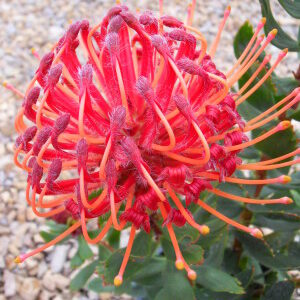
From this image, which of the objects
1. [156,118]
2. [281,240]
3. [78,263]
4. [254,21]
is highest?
[156,118]

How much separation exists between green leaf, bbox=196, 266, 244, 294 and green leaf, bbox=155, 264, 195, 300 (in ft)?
0.18

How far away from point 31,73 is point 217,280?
5.76 ft

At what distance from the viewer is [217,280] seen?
1.01 meters

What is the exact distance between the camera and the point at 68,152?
0.79 meters

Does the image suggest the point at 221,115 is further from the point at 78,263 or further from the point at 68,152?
the point at 78,263

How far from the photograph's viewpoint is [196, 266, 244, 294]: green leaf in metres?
0.96

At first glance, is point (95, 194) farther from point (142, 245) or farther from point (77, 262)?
point (77, 262)

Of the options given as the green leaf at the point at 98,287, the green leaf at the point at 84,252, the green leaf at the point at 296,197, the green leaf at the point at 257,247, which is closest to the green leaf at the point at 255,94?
the green leaf at the point at 296,197

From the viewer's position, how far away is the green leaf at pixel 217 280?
962 mm

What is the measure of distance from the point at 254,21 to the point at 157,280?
212cm

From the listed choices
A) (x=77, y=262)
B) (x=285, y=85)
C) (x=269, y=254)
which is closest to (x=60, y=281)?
(x=77, y=262)

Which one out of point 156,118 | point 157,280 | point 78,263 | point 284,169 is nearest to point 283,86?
point 284,169

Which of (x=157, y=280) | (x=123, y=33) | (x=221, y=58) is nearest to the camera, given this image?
(x=123, y=33)

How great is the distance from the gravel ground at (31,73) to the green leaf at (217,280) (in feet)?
2.43
